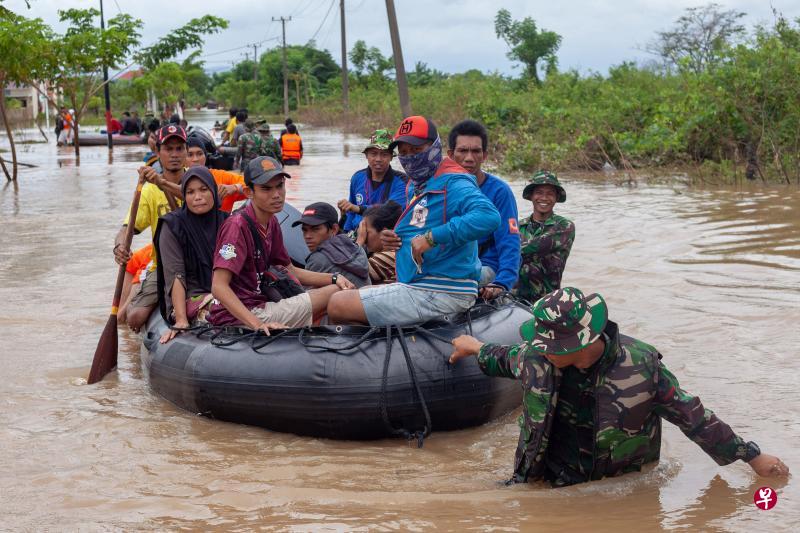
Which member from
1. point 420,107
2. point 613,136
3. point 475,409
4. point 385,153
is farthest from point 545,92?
point 475,409

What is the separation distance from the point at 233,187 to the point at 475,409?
240cm

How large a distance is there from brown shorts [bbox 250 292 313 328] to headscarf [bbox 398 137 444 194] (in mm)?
1082

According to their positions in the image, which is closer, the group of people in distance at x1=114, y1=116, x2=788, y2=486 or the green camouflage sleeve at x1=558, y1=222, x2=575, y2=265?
the group of people in distance at x1=114, y1=116, x2=788, y2=486

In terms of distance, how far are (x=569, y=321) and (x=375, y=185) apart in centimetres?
423

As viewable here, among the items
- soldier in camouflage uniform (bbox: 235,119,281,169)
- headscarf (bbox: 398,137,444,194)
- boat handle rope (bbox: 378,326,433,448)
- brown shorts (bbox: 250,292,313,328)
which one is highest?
headscarf (bbox: 398,137,444,194)

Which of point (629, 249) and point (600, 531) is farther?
point (629, 249)

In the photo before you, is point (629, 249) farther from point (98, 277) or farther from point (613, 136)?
point (613, 136)

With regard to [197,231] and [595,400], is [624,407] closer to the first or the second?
A: [595,400]

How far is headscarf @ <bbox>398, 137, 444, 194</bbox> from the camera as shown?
17.7 ft

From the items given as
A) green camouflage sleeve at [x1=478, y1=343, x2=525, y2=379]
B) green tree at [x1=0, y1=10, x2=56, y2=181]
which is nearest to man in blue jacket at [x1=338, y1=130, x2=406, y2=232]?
green camouflage sleeve at [x1=478, y1=343, x2=525, y2=379]

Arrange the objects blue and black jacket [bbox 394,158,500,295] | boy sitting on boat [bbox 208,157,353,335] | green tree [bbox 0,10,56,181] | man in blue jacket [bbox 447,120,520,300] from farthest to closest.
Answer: green tree [bbox 0,10,56,181] < man in blue jacket [bbox 447,120,520,300] < boy sitting on boat [bbox 208,157,353,335] < blue and black jacket [bbox 394,158,500,295]

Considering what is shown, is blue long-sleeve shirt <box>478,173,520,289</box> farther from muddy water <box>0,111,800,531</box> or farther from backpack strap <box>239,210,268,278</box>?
backpack strap <box>239,210,268,278</box>

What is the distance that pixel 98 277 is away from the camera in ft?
37.3

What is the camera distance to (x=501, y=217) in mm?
6422
